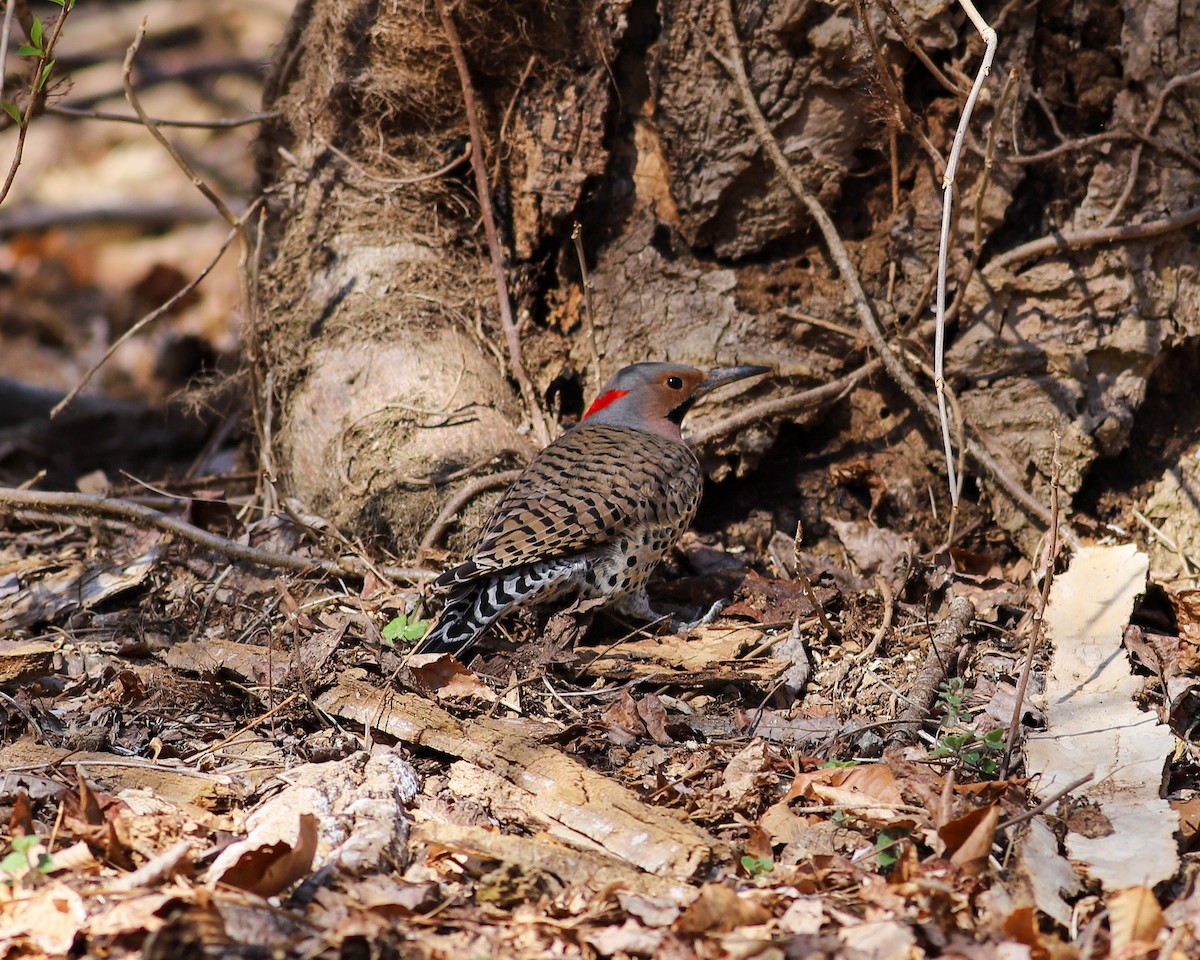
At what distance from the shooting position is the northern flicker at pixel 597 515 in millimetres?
4344

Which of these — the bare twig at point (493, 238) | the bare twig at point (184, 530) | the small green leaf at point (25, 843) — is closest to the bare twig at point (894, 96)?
the bare twig at point (493, 238)

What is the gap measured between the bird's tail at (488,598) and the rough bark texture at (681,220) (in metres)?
0.86

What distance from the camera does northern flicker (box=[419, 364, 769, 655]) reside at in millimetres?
4344

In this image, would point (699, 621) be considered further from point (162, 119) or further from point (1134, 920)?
point (162, 119)

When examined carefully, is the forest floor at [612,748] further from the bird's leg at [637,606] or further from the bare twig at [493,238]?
the bare twig at [493,238]

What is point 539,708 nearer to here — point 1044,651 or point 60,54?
point 1044,651

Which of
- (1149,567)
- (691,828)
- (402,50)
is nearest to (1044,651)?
(1149,567)

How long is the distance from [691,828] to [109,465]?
15.9ft

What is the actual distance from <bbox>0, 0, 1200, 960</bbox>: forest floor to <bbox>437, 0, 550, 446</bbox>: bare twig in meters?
0.98

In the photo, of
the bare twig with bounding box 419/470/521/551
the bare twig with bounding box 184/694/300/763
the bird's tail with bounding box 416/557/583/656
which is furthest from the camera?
the bare twig with bounding box 419/470/521/551

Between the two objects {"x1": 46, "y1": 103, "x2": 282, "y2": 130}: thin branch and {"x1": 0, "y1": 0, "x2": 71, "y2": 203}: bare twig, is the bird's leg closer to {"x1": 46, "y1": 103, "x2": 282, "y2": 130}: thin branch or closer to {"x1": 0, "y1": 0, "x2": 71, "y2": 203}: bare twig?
{"x1": 0, "y1": 0, "x2": 71, "y2": 203}: bare twig

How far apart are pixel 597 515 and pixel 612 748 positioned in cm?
118

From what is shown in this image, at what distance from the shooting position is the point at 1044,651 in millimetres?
4254

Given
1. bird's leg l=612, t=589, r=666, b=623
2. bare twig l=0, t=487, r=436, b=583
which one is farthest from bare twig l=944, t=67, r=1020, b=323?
bare twig l=0, t=487, r=436, b=583
